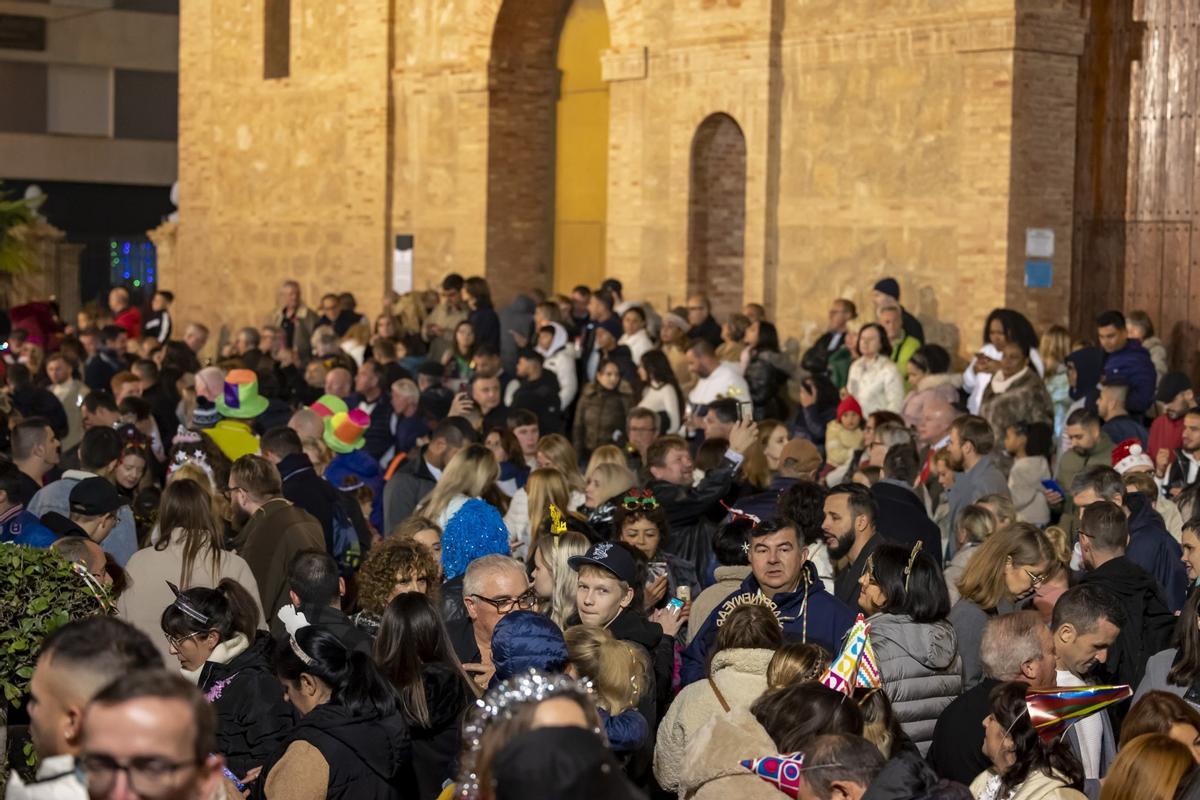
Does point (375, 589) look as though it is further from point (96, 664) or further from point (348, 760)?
point (96, 664)

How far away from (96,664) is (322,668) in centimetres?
216

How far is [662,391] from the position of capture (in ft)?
50.4

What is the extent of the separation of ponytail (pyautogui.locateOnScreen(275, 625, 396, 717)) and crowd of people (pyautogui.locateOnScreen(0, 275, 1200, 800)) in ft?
0.04

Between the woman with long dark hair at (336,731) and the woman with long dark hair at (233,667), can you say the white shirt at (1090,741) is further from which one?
the woman with long dark hair at (233,667)

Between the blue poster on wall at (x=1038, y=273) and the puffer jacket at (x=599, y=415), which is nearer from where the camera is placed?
the puffer jacket at (x=599, y=415)

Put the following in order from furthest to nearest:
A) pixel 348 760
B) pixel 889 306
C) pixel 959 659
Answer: pixel 889 306 < pixel 959 659 < pixel 348 760

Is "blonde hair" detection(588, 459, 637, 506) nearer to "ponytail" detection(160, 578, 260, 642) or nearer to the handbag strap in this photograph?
"ponytail" detection(160, 578, 260, 642)

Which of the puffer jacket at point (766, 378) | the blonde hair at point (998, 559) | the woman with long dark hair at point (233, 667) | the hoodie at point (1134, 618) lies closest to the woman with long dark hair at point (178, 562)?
the woman with long dark hair at point (233, 667)

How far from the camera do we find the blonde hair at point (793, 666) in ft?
21.2

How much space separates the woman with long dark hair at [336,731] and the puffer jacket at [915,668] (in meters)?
2.05

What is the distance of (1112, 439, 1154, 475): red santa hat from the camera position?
11.5m

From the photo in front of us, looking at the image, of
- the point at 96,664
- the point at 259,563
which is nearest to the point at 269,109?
the point at 259,563

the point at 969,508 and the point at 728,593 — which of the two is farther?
the point at 969,508

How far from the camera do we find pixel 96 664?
14.0 feet
